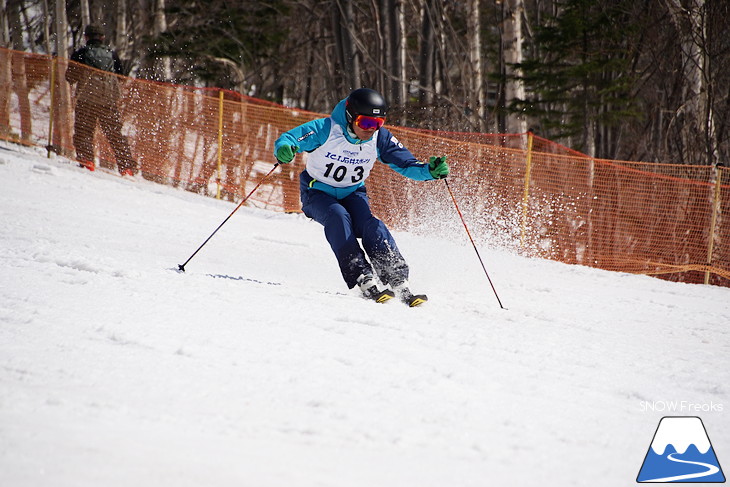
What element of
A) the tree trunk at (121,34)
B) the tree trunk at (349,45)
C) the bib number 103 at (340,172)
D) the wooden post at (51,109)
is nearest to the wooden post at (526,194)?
the bib number 103 at (340,172)

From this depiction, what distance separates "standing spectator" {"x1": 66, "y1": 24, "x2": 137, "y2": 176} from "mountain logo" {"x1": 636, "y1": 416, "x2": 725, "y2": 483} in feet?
30.7

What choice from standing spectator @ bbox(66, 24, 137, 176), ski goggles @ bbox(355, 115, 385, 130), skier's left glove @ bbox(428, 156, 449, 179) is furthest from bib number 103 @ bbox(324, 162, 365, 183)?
standing spectator @ bbox(66, 24, 137, 176)

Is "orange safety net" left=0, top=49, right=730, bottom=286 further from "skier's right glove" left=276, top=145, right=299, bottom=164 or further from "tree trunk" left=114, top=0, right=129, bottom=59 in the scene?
"tree trunk" left=114, top=0, right=129, bottom=59

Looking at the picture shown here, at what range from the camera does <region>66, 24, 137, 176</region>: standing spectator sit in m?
10.1

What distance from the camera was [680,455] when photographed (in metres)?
2.51

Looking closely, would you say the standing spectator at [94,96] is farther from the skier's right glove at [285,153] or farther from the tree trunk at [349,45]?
the skier's right glove at [285,153]

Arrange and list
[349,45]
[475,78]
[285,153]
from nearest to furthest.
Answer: [285,153] < [475,78] < [349,45]

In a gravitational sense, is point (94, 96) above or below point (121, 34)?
below

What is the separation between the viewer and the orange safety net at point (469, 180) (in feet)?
30.3

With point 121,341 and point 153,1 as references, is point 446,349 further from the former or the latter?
point 153,1

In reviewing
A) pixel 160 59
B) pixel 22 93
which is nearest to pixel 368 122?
pixel 22 93

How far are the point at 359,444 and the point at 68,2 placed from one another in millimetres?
20456

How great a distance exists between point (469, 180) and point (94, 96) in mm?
5879

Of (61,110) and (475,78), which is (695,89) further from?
(61,110)
